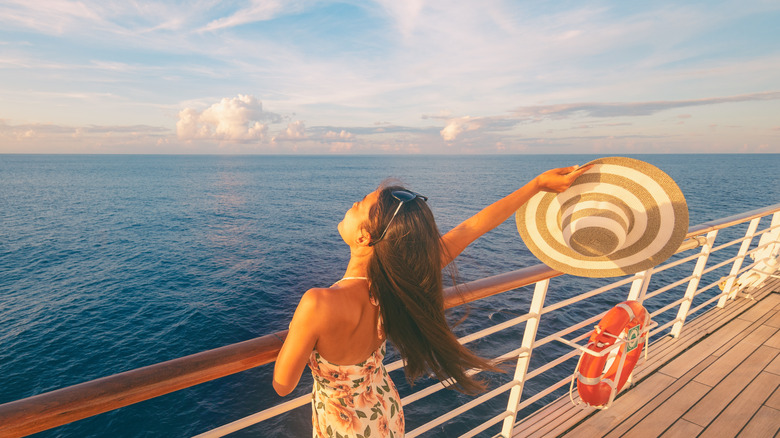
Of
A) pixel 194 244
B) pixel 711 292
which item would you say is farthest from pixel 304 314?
pixel 194 244

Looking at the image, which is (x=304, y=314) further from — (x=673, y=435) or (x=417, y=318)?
(x=673, y=435)

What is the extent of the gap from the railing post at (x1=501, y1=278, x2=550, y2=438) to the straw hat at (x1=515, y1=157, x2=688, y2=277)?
0.42 meters

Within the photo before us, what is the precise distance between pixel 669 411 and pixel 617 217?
2421 millimetres

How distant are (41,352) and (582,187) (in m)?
25.3

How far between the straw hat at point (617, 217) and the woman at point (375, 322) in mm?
482

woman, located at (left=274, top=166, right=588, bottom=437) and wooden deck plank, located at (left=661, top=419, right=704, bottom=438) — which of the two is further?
wooden deck plank, located at (left=661, top=419, right=704, bottom=438)

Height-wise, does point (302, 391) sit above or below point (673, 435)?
below

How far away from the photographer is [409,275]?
131 centimetres

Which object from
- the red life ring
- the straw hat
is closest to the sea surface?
the straw hat

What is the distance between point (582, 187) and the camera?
5.38ft

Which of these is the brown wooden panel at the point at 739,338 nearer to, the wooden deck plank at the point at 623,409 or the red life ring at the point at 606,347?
the wooden deck plank at the point at 623,409

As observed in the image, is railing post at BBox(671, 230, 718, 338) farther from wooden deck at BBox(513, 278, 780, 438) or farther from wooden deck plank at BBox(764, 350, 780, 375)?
wooden deck plank at BBox(764, 350, 780, 375)

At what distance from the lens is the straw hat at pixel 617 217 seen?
5.22 feet

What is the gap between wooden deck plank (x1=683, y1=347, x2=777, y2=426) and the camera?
2934 millimetres
